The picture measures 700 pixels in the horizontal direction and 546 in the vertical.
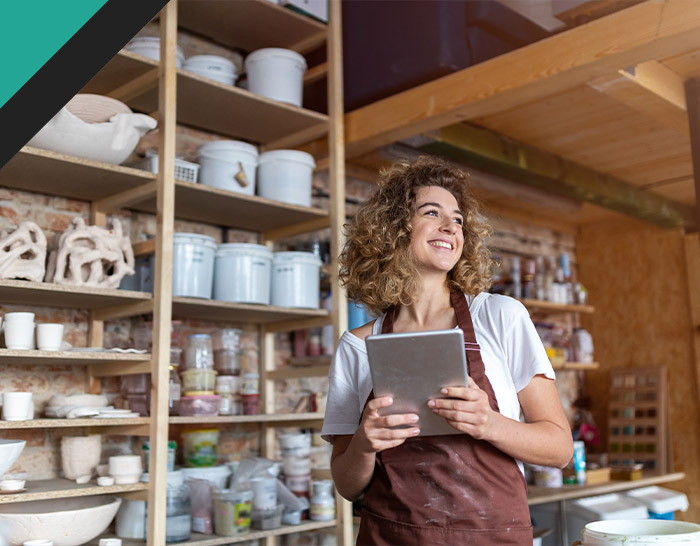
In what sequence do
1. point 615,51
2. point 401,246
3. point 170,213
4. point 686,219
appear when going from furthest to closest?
point 686,219
point 170,213
point 615,51
point 401,246

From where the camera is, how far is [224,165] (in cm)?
302

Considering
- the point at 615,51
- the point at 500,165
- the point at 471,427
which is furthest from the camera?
the point at 500,165

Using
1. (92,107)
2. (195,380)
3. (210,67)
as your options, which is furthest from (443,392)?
(210,67)

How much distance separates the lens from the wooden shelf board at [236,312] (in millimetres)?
2834

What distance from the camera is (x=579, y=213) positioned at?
518 centimetres

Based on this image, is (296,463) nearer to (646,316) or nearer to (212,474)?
(212,474)

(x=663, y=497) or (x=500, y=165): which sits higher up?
(x=500, y=165)

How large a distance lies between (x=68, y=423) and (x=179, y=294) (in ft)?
2.11

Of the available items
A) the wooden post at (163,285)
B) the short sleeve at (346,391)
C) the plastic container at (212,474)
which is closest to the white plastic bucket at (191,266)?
the wooden post at (163,285)

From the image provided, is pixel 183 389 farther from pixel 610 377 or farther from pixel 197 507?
pixel 610 377

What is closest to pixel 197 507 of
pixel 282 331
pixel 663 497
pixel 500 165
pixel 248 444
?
pixel 248 444

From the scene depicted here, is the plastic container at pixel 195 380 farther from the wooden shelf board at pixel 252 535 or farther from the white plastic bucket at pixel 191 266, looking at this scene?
the wooden shelf board at pixel 252 535

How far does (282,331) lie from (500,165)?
4.52 ft

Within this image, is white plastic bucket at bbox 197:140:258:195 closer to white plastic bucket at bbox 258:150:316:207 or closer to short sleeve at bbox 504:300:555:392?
white plastic bucket at bbox 258:150:316:207
